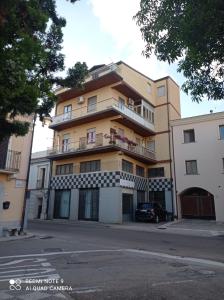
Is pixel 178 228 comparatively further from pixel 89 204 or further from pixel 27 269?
pixel 27 269

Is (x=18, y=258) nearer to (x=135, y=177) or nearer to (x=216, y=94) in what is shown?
(x=216, y=94)

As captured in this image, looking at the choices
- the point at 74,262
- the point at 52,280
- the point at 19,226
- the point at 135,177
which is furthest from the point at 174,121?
the point at 52,280

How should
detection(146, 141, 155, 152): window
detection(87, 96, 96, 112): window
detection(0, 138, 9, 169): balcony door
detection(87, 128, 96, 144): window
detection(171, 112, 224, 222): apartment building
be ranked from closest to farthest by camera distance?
1. detection(0, 138, 9, 169): balcony door
2. detection(171, 112, 224, 222): apartment building
3. detection(87, 128, 96, 144): window
4. detection(87, 96, 96, 112): window
5. detection(146, 141, 155, 152): window

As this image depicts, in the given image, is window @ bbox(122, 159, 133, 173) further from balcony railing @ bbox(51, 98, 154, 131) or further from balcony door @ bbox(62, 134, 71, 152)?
balcony door @ bbox(62, 134, 71, 152)

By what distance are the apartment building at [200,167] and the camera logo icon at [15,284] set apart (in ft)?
68.5

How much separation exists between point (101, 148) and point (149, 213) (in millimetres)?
6678

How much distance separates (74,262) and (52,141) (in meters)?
22.4

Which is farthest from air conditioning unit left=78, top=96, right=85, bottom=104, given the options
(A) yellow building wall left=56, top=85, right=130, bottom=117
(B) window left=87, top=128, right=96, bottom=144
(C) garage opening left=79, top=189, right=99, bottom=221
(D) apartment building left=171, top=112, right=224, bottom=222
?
(D) apartment building left=171, top=112, right=224, bottom=222

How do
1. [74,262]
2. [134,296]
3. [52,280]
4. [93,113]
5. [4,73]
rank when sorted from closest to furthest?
[134,296], [4,73], [52,280], [74,262], [93,113]

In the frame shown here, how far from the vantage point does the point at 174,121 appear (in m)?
27.1

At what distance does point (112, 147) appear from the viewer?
22656 millimetres

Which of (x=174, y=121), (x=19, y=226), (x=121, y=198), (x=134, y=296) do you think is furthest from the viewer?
(x=174, y=121)

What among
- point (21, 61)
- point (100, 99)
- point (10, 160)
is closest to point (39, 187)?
point (100, 99)

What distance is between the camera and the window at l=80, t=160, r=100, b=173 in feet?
80.0
